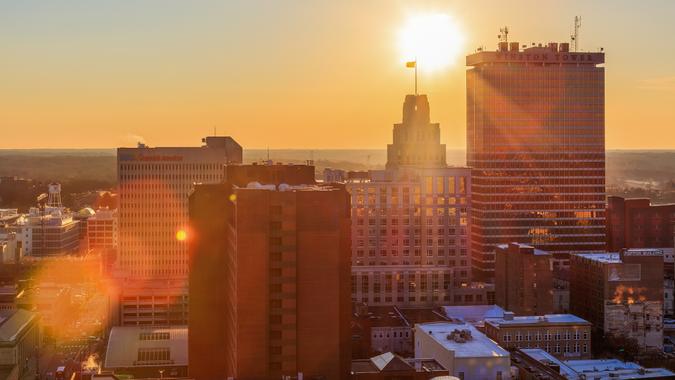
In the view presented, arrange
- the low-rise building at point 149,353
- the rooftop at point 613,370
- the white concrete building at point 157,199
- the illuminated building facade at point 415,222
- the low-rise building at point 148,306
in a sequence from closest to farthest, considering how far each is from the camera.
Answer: the rooftop at point 613,370 < the low-rise building at point 149,353 < the low-rise building at point 148,306 < the illuminated building facade at point 415,222 < the white concrete building at point 157,199

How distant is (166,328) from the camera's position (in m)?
89.9

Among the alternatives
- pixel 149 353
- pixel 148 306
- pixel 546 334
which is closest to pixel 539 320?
pixel 546 334

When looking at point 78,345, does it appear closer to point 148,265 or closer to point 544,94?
point 148,265

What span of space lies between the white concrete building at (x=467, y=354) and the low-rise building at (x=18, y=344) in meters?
37.3

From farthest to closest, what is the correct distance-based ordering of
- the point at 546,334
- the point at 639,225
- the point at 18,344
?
the point at 639,225
the point at 546,334
the point at 18,344

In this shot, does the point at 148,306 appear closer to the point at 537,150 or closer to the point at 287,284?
the point at 287,284

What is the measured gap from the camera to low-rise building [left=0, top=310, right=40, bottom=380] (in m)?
83.0

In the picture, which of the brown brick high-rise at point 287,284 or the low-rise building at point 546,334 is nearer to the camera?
the brown brick high-rise at point 287,284

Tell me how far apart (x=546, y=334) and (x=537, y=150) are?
4160 centimetres

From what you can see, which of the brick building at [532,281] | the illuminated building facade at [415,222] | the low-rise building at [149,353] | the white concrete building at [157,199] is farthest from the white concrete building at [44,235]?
the brick building at [532,281]

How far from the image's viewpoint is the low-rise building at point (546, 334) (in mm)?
85000

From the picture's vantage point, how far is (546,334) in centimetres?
8631

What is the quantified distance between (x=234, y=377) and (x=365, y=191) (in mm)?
59021

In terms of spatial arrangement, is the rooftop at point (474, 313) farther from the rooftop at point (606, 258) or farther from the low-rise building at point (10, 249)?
the low-rise building at point (10, 249)
